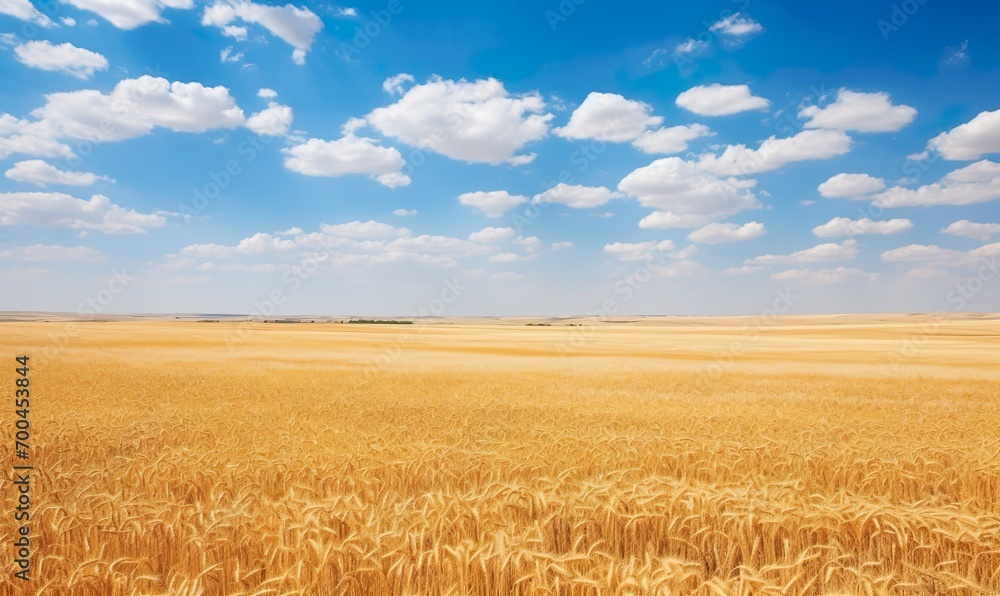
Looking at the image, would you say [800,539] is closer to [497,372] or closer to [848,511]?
[848,511]

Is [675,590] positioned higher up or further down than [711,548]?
higher up

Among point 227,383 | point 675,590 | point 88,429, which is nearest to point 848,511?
point 675,590

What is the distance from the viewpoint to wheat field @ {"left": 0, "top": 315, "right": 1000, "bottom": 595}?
395 centimetres

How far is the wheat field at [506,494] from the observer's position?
13.0ft

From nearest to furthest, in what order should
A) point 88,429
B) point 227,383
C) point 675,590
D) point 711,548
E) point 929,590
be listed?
1. point 675,590
2. point 929,590
3. point 711,548
4. point 88,429
5. point 227,383

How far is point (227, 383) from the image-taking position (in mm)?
18359

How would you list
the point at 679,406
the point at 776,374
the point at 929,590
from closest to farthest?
the point at 929,590
the point at 679,406
the point at 776,374

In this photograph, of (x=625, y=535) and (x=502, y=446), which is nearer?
(x=625, y=535)

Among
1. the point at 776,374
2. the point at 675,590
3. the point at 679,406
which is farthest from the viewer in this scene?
the point at 776,374

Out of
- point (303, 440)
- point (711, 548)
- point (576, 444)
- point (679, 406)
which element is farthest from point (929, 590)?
point (679, 406)

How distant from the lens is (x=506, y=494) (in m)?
5.86

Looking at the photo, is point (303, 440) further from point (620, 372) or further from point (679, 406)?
point (620, 372)

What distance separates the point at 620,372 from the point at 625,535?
19852 mm

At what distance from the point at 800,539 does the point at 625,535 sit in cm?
161
